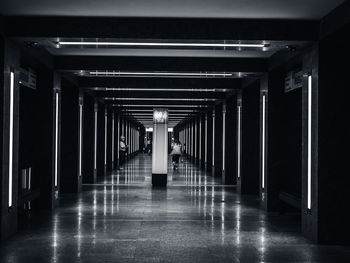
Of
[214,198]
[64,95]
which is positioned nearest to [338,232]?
[214,198]

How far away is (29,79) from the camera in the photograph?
11578 mm

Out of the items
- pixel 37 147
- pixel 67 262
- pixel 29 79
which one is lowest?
pixel 67 262

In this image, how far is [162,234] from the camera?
9.09 m

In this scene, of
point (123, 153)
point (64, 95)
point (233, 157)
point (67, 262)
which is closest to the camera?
point (67, 262)

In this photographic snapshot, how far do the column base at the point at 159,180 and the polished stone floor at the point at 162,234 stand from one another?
3.89 m

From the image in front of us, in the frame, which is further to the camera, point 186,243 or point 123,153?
point 123,153

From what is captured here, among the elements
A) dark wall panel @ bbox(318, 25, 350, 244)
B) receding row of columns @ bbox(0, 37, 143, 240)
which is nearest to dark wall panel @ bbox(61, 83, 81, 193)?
receding row of columns @ bbox(0, 37, 143, 240)

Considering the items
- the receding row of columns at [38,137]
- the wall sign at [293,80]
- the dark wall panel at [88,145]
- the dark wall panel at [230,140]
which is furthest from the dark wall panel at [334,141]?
the dark wall panel at [88,145]

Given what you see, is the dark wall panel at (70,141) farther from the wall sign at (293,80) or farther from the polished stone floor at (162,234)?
the wall sign at (293,80)

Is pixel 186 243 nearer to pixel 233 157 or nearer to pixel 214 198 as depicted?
pixel 214 198

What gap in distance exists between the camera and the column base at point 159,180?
1856cm

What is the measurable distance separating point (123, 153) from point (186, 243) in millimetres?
27291

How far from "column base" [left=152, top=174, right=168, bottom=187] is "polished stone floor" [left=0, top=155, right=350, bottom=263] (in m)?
3.89

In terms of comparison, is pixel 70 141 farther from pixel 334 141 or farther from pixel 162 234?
pixel 334 141
